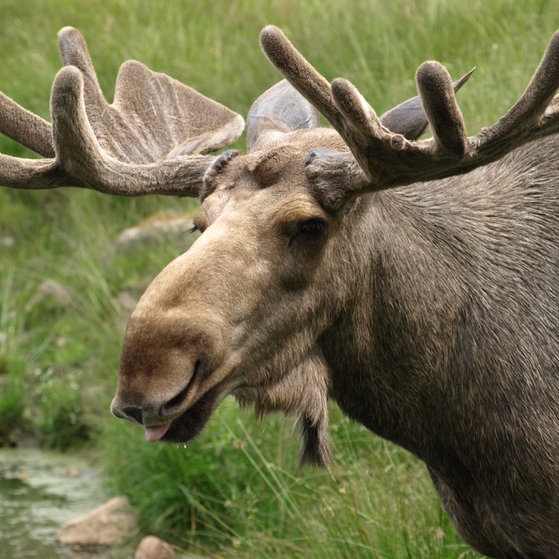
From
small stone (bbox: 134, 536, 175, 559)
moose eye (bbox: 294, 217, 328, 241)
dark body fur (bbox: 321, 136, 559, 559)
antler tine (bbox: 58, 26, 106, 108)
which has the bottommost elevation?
small stone (bbox: 134, 536, 175, 559)

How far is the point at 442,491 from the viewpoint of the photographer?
4.18 metres

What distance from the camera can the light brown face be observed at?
11.0 feet

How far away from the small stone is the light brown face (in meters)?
2.62

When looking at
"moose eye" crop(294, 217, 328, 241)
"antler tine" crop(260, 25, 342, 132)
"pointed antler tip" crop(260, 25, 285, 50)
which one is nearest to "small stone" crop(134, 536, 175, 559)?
"moose eye" crop(294, 217, 328, 241)

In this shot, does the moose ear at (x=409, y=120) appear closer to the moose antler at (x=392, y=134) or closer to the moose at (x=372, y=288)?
the moose at (x=372, y=288)

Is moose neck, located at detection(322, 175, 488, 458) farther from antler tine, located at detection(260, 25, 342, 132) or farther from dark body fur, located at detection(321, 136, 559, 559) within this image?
antler tine, located at detection(260, 25, 342, 132)

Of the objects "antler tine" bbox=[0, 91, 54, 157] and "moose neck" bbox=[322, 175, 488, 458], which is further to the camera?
"antler tine" bbox=[0, 91, 54, 157]

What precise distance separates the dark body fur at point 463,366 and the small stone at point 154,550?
256cm

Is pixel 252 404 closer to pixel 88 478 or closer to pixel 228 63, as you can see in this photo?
pixel 88 478

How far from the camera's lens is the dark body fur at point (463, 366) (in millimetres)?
3889

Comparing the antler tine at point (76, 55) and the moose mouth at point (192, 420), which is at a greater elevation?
the antler tine at point (76, 55)

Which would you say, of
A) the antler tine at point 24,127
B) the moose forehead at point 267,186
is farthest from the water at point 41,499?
the moose forehead at point 267,186

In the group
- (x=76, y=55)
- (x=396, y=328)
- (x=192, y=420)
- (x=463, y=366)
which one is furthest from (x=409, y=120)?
(x=76, y=55)

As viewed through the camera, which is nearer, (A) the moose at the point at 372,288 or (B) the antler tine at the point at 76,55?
(A) the moose at the point at 372,288
